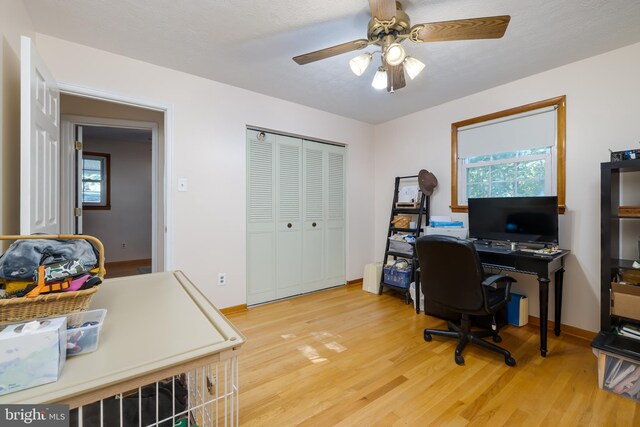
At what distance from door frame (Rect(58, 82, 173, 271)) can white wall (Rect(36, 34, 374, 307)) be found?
39mm

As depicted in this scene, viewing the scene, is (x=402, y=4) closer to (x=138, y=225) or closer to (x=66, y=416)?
(x=66, y=416)

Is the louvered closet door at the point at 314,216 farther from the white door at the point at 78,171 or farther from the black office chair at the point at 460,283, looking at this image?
the white door at the point at 78,171

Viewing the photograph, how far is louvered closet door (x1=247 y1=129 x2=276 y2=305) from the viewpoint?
3.21 metres

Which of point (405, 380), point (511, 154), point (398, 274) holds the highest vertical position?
point (511, 154)

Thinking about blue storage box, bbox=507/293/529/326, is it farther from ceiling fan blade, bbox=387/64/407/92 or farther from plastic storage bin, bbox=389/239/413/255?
ceiling fan blade, bbox=387/64/407/92

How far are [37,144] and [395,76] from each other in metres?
2.26

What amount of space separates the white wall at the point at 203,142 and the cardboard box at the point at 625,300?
3.16 metres

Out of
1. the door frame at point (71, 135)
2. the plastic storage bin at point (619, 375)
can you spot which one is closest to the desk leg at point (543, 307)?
the plastic storage bin at point (619, 375)

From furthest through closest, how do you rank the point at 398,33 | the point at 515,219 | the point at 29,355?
the point at 515,219
the point at 398,33
the point at 29,355

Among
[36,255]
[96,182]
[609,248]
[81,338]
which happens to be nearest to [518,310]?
[609,248]

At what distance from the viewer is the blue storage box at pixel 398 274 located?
11.1 feet

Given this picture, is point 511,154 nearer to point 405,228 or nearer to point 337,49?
point 405,228

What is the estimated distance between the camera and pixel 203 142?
285 cm

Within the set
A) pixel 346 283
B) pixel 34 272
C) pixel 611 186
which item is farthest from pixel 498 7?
pixel 346 283
